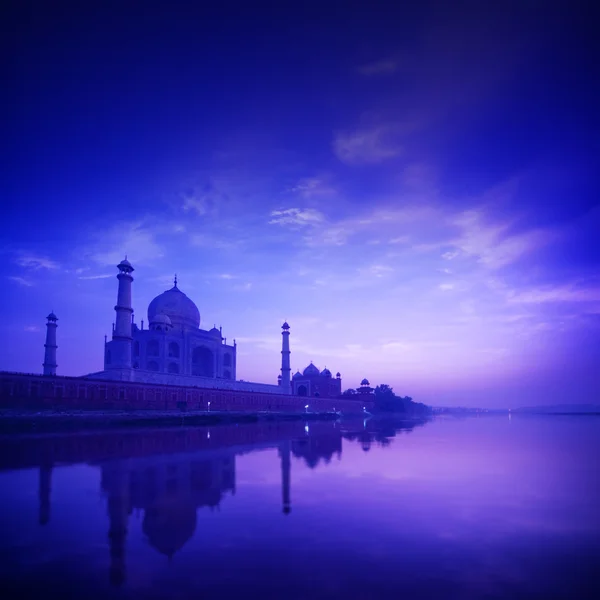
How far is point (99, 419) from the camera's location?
2900 cm

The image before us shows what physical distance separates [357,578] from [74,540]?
186 inches

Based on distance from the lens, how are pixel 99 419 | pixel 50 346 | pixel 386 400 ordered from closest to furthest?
pixel 99 419
pixel 50 346
pixel 386 400

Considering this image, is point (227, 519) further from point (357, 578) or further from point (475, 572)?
point (475, 572)

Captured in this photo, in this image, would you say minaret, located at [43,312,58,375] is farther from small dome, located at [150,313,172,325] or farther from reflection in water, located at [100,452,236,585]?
reflection in water, located at [100,452,236,585]

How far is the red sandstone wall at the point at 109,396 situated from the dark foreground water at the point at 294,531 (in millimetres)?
15520

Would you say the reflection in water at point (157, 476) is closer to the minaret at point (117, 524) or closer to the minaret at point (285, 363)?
the minaret at point (117, 524)

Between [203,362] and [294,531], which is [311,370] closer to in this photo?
[203,362]

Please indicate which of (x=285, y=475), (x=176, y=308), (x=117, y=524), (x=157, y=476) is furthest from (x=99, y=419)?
(x=176, y=308)

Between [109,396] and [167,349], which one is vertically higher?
[167,349]

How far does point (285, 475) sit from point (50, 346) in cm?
4287

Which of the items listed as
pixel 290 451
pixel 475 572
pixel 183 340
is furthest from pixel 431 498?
pixel 183 340

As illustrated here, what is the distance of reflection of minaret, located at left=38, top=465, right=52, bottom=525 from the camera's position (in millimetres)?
8292

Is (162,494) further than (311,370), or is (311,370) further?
(311,370)

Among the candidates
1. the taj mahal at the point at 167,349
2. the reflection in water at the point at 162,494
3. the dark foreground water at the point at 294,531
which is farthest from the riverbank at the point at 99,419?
the reflection in water at the point at 162,494
